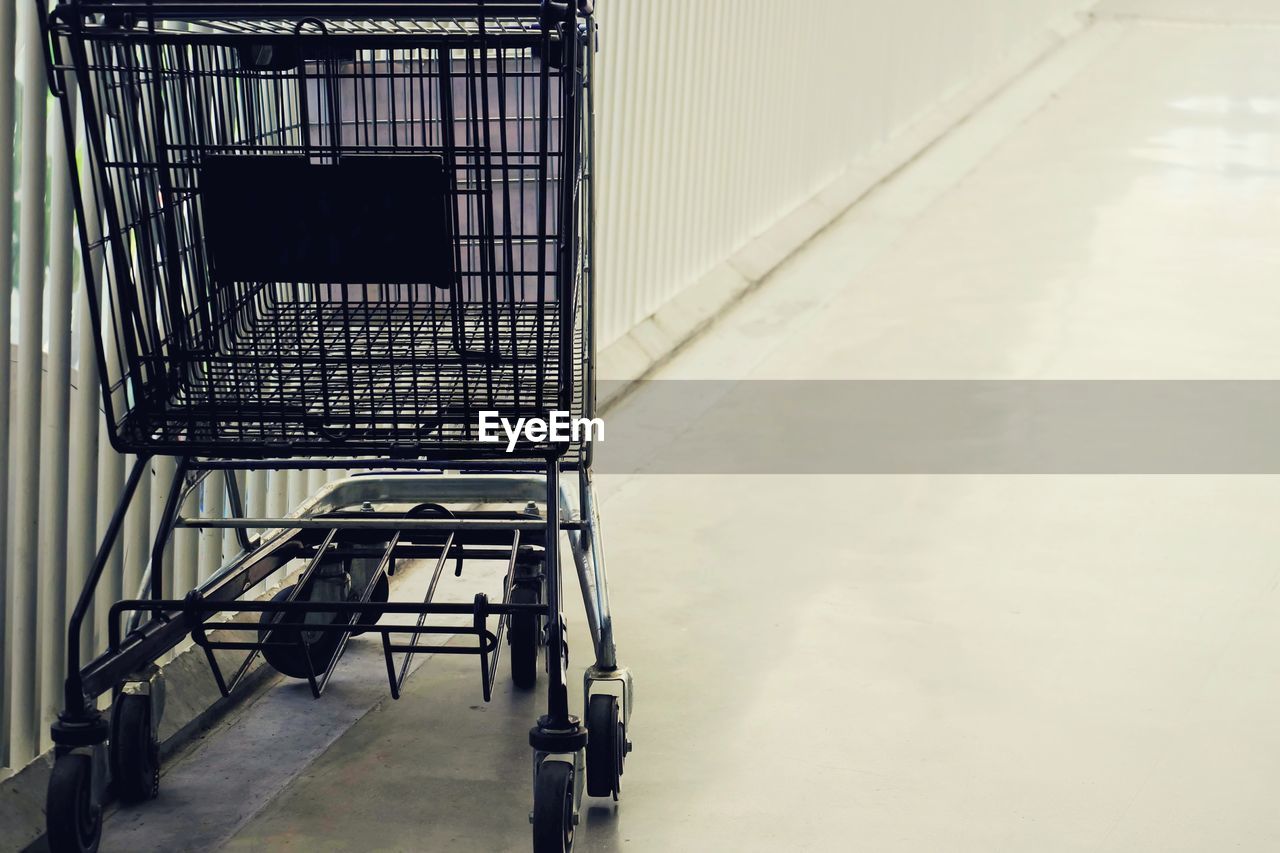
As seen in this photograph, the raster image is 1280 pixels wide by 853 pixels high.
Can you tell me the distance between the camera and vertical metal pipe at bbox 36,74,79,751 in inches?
88.6

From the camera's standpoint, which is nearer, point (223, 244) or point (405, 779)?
point (223, 244)

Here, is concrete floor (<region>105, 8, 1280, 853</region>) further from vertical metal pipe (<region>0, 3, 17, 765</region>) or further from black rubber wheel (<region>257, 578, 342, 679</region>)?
vertical metal pipe (<region>0, 3, 17, 765</region>)

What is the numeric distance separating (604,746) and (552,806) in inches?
9.9

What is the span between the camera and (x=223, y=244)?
202 centimetres

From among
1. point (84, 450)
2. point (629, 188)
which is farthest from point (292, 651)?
point (629, 188)

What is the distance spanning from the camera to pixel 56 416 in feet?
7.40

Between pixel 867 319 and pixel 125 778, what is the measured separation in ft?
12.0

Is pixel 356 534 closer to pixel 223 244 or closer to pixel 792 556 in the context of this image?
pixel 223 244

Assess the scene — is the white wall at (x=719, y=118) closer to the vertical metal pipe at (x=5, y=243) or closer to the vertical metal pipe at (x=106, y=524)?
the vertical metal pipe at (x=106, y=524)

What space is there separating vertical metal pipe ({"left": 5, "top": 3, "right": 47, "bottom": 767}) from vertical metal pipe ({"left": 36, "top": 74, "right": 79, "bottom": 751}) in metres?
0.04

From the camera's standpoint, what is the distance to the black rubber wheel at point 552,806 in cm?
201

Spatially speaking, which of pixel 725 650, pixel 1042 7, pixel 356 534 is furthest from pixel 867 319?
pixel 1042 7

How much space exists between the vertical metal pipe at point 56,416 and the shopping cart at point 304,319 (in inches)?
2.4

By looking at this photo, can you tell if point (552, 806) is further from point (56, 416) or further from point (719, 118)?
point (719, 118)
